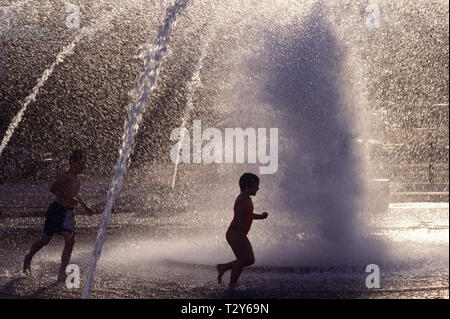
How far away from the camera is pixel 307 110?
10.1 meters

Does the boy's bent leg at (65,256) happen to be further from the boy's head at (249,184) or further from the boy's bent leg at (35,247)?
the boy's head at (249,184)

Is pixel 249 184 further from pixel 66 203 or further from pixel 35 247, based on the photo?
pixel 35 247

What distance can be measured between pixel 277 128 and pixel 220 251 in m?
2.90

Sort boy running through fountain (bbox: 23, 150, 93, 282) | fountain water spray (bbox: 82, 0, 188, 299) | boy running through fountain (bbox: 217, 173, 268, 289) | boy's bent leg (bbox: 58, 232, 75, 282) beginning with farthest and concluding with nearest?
fountain water spray (bbox: 82, 0, 188, 299)
boy running through fountain (bbox: 23, 150, 93, 282)
boy's bent leg (bbox: 58, 232, 75, 282)
boy running through fountain (bbox: 217, 173, 268, 289)

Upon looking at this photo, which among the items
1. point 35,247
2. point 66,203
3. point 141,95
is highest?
point 141,95

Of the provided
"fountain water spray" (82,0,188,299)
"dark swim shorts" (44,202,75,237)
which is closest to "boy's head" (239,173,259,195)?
"fountain water spray" (82,0,188,299)

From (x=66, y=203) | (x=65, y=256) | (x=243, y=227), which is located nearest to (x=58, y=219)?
(x=66, y=203)

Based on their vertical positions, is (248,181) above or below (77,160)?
below

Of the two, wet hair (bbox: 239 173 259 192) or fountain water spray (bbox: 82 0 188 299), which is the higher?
fountain water spray (bbox: 82 0 188 299)

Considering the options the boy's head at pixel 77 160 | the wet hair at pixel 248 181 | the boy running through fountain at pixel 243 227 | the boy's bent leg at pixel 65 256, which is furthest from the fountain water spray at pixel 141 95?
the wet hair at pixel 248 181

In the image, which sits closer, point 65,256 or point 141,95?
point 65,256

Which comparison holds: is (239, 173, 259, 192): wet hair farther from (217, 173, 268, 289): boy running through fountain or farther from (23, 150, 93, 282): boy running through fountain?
(23, 150, 93, 282): boy running through fountain

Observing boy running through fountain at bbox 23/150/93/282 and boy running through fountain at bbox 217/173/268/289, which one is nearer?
boy running through fountain at bbox 217/173/268/289

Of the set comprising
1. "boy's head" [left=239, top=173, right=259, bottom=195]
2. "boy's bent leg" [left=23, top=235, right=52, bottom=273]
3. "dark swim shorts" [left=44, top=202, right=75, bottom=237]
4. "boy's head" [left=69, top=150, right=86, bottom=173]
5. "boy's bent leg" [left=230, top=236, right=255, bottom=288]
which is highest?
"boy's head" [left=69, top=150, right=86, bottom=173]
